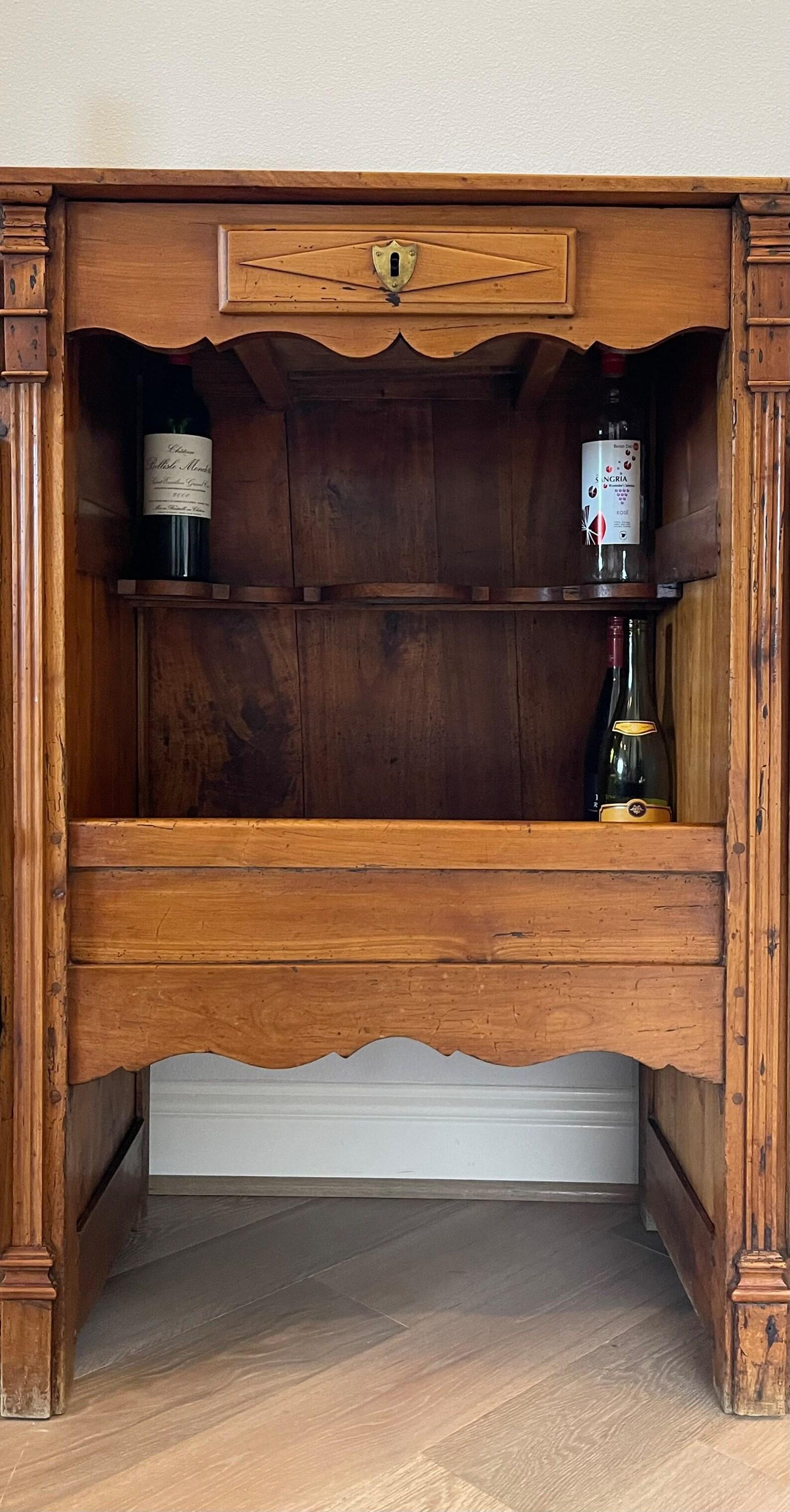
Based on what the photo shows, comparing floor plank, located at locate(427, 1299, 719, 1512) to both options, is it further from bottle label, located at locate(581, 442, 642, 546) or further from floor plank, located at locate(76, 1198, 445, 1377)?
bottle label, located at locate(581, 442, 642, 546)

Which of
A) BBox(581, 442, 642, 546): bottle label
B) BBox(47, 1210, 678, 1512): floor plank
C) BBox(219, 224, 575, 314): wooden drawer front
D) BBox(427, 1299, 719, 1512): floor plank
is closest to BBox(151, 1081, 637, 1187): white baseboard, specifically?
BBox(47, 1210, 678, 1512): floor plank

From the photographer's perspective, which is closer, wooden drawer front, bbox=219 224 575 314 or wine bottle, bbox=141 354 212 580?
wooden drawer front, bbox=219 224 575 314

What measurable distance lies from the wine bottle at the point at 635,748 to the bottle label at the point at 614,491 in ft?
0.49

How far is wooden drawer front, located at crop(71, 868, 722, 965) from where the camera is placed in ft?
4.00

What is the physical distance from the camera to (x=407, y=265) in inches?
46.2

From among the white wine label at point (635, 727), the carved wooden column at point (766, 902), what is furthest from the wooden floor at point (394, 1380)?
the white wine label at point (635, 727)

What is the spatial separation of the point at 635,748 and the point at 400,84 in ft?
3.32

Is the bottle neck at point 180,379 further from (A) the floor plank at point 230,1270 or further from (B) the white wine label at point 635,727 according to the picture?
(A) the floor plank at point 230,1270

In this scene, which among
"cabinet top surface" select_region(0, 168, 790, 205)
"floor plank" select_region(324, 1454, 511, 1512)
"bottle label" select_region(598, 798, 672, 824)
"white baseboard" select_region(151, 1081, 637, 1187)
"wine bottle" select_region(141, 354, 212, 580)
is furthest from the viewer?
"white baseboard" select_region(151, 1081, 637, 1187)

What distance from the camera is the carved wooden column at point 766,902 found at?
1.19 m

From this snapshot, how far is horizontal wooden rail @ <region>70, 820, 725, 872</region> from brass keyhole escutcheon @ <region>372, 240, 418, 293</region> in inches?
22.2

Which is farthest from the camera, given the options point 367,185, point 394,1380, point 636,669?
Answer: point 636,669

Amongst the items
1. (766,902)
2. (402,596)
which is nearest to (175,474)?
(402,596)

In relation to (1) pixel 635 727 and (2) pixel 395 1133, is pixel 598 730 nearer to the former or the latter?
(1) pixel 635 727
